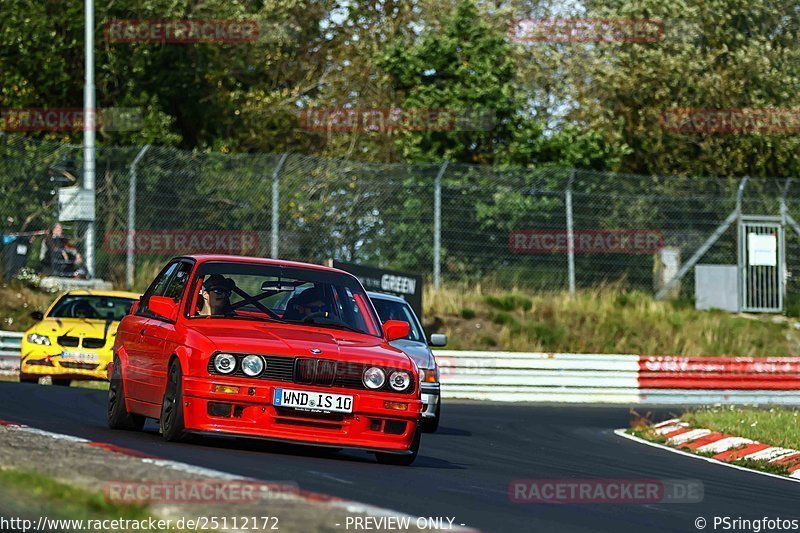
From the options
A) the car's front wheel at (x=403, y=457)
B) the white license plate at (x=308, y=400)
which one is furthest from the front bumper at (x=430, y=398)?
the white license plate at (x=308, y=400)

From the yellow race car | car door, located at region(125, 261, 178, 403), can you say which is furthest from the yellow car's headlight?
car door, located at region(125, 261, 178, 403)

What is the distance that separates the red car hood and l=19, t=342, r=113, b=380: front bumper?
9.12 meters

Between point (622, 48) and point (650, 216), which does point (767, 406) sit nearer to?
point (650, 216)

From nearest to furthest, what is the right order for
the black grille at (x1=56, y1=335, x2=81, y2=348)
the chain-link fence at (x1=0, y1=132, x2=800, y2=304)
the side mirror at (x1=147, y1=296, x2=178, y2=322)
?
the side mirror at (x1=147, y1=296, x2=178, y2=322)
the black grille at (x1=56, y1=335, x2=81, y2=348)
the chain-link fence at (x1=0, y1=132, x2=800, y2=304)

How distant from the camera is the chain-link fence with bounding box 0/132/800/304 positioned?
90.1 ft

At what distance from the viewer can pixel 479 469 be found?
11336 millimetres

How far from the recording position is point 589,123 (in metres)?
39.2

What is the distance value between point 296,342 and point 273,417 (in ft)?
1.86

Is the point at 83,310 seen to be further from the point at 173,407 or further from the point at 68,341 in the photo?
the point at 173,407

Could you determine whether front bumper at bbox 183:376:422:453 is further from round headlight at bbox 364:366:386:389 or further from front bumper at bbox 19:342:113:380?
front bumper at bbox 19:342:113:380

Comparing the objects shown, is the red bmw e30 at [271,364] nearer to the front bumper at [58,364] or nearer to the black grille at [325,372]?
the black grille at [325,372]

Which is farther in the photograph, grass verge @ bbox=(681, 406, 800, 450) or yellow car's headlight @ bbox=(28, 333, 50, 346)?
yellow car's headlight @ bbox=(28, 333, 50, 346)

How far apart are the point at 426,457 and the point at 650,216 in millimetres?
18458

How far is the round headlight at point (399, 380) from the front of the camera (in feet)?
34.2
